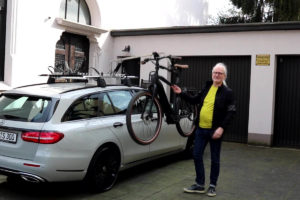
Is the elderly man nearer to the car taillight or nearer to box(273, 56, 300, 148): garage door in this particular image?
the car taillight

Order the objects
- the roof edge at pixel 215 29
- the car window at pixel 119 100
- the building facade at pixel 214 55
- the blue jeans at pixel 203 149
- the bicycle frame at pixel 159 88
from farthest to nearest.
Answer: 1. the roof edge at pixel 215 29
2. the building facade at pixel 214 55
3. the car window at pixel 119 100
4. the bicycle frame at pixel 159 88
5. the blue jeans at pixel 203 149

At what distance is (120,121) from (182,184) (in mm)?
1460

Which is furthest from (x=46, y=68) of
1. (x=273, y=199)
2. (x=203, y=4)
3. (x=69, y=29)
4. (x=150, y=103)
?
(x=203, y=4)

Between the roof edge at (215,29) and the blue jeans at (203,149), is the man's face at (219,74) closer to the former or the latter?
the blue jeans at (203,149)

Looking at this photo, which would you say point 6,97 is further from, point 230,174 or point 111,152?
point 230,174

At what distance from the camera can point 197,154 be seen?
5.72 meters

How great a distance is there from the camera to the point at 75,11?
12.2 metres

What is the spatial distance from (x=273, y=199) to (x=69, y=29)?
26.4 feet

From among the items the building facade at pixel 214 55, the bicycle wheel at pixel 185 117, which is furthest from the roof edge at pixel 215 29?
the bicycle wheel at pixel 185 117

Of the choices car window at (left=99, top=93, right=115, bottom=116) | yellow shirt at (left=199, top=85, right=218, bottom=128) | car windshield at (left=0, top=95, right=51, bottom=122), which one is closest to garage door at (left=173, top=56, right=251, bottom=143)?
yellow shirt at (left=199, top=85, right=218, bottom=128)

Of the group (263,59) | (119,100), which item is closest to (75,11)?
(263,59)

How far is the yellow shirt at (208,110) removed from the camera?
558cm

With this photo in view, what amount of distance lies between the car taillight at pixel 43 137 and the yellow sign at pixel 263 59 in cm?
719

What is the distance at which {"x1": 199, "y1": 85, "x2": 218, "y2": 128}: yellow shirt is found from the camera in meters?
5.58
